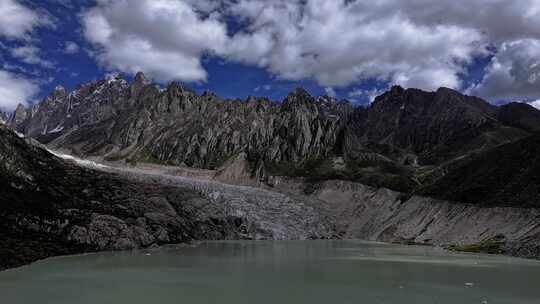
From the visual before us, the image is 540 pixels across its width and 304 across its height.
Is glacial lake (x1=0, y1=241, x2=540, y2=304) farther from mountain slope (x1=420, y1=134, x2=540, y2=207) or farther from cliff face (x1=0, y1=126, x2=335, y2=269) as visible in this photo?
mountain slope (x1=420, y1=134, x2=540, y2=207)

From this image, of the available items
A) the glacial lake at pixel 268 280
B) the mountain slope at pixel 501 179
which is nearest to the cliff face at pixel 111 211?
the glacial lake at pixel 268 280

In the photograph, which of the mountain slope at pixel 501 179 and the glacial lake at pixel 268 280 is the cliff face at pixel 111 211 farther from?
the mountain slope at pixel 501 179

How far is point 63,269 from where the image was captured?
64.5 m

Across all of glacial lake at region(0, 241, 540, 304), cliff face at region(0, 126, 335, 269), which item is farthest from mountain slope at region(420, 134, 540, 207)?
cliff face at region(0, 126, 335, 269)

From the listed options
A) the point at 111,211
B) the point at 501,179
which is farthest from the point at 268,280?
the point at 501,179

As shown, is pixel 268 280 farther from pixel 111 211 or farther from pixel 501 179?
pixel 501 179

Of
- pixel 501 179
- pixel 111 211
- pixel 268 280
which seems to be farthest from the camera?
pixel 501 179

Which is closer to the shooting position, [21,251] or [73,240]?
[21,251]

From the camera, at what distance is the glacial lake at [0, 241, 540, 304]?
44.5 m

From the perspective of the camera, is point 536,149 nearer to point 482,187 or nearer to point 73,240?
point 482,187

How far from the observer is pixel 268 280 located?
5534cm

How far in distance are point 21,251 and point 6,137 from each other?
4330cm

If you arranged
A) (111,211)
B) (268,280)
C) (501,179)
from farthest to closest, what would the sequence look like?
(501,179)
(111,211)
(268,280)

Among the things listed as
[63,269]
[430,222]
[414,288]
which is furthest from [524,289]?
[430,222]
